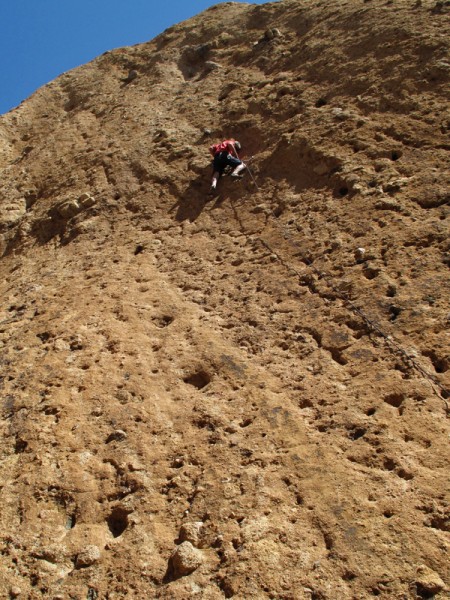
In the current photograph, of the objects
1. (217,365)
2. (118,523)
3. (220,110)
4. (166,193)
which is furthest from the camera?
(220,110)

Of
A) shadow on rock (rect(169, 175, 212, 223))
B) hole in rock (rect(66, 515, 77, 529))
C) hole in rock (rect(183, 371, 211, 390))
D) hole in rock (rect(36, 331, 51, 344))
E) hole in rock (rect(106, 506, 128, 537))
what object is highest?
shadow on rock (rect(169, 175, 212, 223))

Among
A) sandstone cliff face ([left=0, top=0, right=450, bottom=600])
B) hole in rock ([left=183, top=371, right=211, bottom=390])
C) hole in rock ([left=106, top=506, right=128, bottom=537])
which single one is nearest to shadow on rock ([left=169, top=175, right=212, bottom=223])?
sandstone cliff face ([left=0, top=0, right=450, bottom=600])

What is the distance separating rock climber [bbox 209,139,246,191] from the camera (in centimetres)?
791

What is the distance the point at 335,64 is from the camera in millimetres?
8648

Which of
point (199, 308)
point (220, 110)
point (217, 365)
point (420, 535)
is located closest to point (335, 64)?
point (220, 110)

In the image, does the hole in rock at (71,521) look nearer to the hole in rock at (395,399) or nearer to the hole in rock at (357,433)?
the hole in rock at (357,433)

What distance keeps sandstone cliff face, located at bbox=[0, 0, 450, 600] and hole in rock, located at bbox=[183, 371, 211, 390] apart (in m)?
0.04

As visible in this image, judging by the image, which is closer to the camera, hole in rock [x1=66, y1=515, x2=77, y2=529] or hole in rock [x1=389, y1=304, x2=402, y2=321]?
hole in rock [x1=66, y1=515, x2=77, y2=529]

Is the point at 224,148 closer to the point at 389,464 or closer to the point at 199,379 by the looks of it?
the point at 199,379

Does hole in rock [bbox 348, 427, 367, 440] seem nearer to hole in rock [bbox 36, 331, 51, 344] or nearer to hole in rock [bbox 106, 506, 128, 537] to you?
hole in rock [bbox 106, 506, 128, 537]

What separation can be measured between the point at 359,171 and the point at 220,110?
10.7 ft

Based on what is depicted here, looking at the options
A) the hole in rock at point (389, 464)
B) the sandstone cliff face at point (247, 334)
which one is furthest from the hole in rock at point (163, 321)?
the hole in rock at point (389, 464)

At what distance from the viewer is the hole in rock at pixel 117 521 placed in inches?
177

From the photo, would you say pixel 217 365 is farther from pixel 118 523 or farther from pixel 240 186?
pixel 240 186
